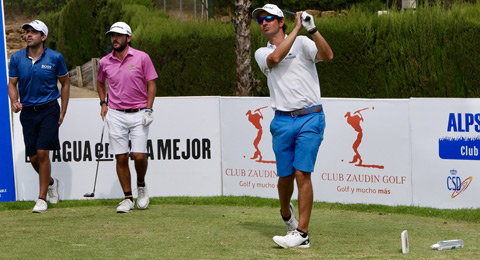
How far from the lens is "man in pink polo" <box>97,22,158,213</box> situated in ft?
30.6

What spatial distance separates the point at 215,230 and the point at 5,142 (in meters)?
3.40

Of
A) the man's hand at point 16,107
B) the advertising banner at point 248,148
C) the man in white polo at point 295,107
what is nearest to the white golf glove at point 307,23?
the man in white polo at point 295,107

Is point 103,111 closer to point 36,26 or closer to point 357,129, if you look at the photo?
point 36,26

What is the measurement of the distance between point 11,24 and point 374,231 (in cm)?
1990

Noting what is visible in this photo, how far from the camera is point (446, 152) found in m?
9.22

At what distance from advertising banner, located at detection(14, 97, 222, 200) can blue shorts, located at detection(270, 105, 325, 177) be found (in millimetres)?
3282

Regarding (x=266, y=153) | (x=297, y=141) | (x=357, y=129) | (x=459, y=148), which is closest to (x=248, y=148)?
(x=266, y=153)

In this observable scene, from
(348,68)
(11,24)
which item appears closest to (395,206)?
(348,68)

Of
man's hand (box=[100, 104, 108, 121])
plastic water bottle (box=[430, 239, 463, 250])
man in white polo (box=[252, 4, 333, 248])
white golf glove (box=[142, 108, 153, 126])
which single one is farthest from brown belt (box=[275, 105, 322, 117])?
man's hand (box=[100, 104, 108, 121])

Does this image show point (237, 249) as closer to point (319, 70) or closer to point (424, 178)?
point (424, 178)

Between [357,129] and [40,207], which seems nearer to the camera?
[40,207]

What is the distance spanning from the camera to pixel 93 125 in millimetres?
10328

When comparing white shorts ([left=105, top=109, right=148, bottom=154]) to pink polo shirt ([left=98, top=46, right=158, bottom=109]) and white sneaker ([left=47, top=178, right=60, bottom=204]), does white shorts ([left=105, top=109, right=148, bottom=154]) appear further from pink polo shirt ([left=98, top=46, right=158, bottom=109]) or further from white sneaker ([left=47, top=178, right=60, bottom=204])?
white sneaker ([left=47, top=178, right=60, bottom=204])

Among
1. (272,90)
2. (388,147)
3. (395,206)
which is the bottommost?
(395,206)
